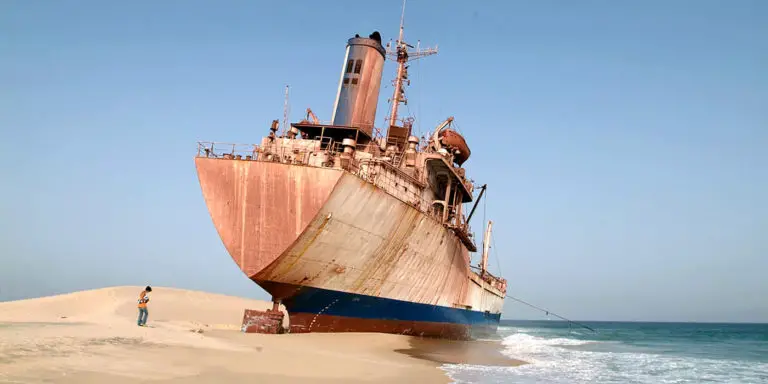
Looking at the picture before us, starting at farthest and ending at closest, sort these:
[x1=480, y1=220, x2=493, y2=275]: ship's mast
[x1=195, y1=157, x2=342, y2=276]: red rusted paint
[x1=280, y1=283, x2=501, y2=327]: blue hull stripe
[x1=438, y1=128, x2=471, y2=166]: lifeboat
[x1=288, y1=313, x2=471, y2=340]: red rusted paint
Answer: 1. [x1=480, y1=220, x2=493, y2=275]: ship's mast
2. [x1=438, y1=128, x2=471, y2=166]: lifeboat
3. [x1=288, y1=313, x2=471, y2=340]: red rusted paint
4. [x1=280, y1=283, x2=501, y2=327]: blue hull stripe
5. [x1=195, y1=157, x2=342, y2=276]: red rusted paint

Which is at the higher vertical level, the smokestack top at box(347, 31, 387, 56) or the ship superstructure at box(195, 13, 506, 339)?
the smokestack top at box(347, 31, 387, 56)

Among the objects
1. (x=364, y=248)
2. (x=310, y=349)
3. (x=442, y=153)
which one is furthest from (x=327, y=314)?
(x=442, y=153)

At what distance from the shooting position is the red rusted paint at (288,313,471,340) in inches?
633

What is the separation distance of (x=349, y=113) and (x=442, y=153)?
4.87 meters

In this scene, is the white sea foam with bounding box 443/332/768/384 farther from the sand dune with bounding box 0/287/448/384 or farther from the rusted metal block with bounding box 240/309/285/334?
the rusted metal block with bounding box 240/309/285/334

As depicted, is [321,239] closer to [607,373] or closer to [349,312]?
[349,312]

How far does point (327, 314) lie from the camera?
16.5 metres

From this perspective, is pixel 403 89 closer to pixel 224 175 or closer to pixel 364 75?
pixel 364 75

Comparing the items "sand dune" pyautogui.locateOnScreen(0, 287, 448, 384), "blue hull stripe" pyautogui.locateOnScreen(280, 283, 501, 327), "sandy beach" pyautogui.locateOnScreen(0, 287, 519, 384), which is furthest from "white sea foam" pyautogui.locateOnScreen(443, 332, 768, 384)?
"blue hull stripe" pyautogui.locateOnScreen(280, 283, 501, 327)

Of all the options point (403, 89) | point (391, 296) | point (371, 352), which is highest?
point (403, 89)

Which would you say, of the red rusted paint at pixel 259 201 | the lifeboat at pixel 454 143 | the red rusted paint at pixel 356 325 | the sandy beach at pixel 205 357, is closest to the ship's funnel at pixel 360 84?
the lifeboat at pixel 454 143

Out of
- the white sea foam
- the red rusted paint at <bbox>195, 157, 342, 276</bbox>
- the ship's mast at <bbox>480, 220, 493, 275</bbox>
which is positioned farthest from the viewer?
the ship's mast at <bbox>480, 220, 493, 275</bbox>

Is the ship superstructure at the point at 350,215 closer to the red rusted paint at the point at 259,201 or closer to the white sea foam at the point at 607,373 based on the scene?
the red rusted paint at the point at 259,201

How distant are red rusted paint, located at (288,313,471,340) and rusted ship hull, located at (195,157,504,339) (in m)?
0.03
